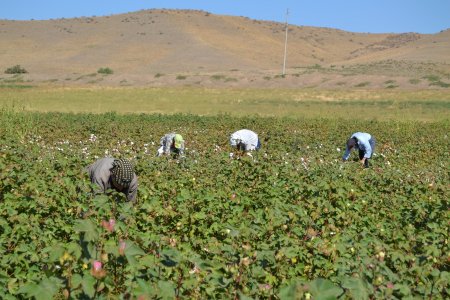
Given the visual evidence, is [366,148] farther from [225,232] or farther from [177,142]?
[225,232]

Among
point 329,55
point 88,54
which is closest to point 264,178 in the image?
point 88,54

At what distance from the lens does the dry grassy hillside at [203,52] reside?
2221 inches

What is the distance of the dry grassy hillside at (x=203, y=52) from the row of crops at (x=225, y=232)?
4403cm

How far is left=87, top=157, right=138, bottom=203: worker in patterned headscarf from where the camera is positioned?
599 centimetres

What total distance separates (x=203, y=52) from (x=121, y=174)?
8352cm

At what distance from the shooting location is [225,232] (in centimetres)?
470

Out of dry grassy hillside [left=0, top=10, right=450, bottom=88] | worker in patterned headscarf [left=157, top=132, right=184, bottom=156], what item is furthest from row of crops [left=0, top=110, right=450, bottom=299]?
dry grassy hillside [left=0, top=10, right=450, bottom=88]

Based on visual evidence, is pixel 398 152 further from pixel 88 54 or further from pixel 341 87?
pixel 88 54

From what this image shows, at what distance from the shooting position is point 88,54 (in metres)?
87.9

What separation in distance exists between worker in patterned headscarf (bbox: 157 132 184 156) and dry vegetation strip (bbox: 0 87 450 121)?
17577 millimetres

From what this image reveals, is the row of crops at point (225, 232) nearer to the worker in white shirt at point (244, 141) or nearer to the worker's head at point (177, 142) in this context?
the worker's head at point (177, 142)

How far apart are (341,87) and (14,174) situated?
45655 millimetres

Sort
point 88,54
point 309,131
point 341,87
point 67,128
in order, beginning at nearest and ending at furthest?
point 67,128, point 309,131, point 341,87, point 88,54

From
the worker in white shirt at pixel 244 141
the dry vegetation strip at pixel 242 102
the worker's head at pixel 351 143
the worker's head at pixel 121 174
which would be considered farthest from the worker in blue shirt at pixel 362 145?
the dry vegetation strip at pixel 242 102
